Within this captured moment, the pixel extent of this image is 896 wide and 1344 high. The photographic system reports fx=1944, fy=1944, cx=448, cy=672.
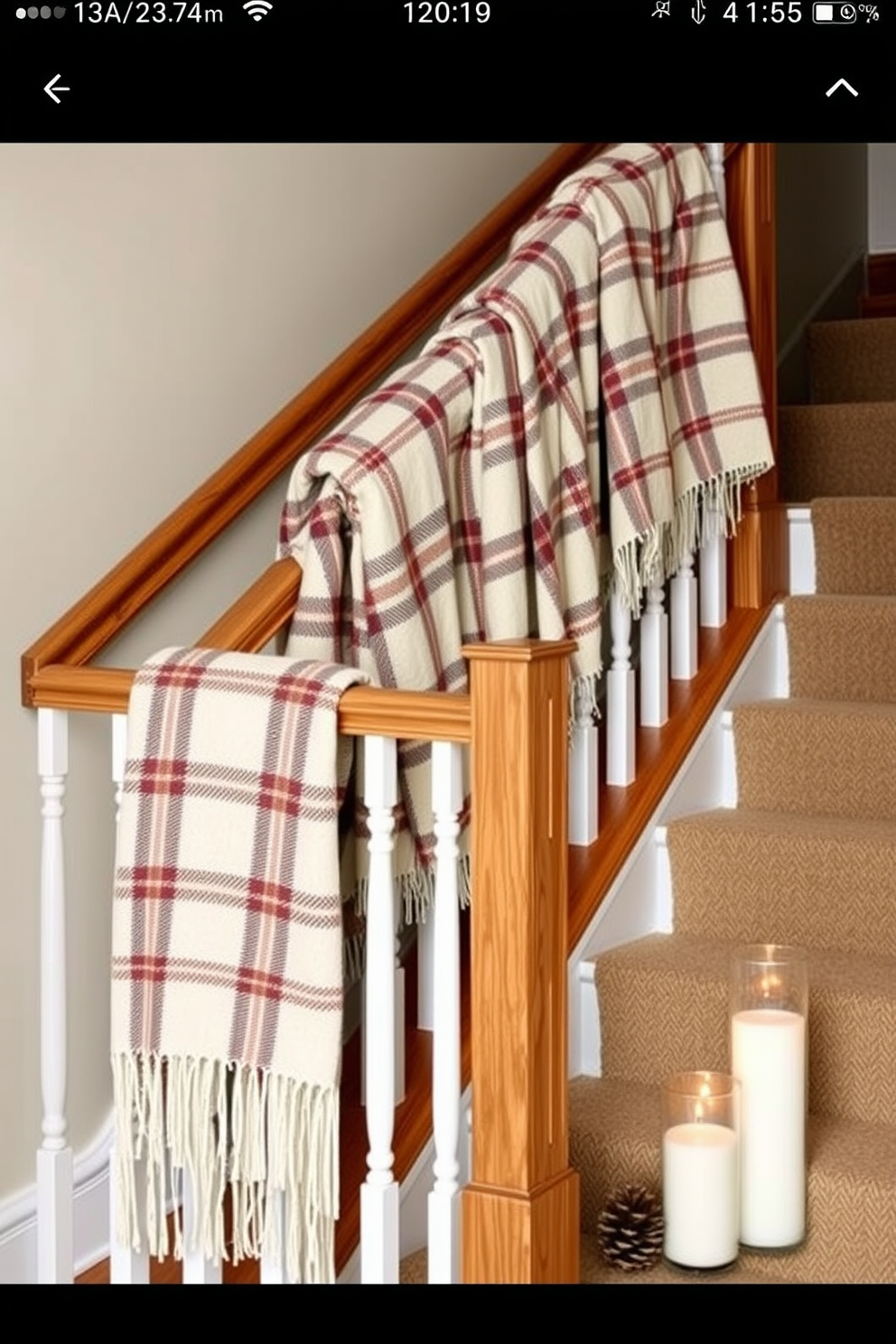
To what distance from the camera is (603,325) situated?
2.59m

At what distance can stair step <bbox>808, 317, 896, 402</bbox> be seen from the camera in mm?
3986

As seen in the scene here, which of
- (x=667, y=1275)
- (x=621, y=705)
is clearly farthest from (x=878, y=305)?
(x=667, y=1275)

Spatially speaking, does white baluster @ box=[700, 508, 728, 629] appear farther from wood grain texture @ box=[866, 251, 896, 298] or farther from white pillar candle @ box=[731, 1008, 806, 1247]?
wood grain texture @ box=[866, 251, 896, 298]

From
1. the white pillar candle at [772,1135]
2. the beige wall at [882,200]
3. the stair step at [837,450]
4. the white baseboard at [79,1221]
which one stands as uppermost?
the beige wall at [882,200]

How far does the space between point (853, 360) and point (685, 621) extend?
1.35 m

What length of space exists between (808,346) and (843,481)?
0.62 metres

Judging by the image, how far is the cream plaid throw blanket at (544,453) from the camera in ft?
7.52

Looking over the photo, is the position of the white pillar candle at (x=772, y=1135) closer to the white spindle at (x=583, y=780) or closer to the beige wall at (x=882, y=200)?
the white spindle at (x=583, y=780)

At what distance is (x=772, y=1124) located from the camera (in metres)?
2.20
